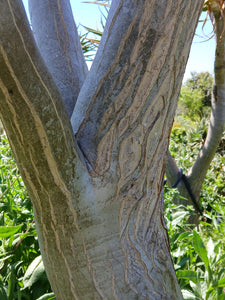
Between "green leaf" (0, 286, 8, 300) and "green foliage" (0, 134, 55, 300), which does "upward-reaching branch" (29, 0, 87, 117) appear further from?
"green leaf" (0, 286, 8, 300)

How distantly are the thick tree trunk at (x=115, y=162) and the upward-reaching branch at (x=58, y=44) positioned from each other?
0.74 ft

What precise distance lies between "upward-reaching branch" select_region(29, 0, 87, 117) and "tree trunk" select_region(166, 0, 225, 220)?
7.68 ft

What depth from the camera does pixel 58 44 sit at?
1408 mm

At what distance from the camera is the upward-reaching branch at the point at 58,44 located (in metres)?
1.38

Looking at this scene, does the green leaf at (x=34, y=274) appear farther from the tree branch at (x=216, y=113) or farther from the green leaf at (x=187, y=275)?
the tree branch at (x=216, y=113)

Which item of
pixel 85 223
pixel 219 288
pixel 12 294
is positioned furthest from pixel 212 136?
pixel 85 223

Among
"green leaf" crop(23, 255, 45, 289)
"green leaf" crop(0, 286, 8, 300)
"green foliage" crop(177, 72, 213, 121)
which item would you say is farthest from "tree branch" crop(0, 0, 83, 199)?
"green foliage" crop(177, 72, 213, 121)

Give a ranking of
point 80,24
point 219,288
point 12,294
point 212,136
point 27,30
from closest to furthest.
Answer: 1. point 27,30
2. point 12,294
3. point 219,288
4. point 212,136
5. point 80,24

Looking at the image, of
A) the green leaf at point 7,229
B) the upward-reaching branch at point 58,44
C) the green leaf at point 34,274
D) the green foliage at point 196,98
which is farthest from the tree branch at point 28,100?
the green foliage at point 196,98

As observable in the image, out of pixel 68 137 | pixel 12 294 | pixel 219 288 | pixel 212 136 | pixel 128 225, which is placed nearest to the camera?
pixel 68 137

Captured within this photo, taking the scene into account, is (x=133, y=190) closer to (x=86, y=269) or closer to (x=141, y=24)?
(x=86, y=269)

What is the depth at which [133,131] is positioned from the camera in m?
1.11

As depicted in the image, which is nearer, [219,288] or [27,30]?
[27,30]

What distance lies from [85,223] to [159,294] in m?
0.36
